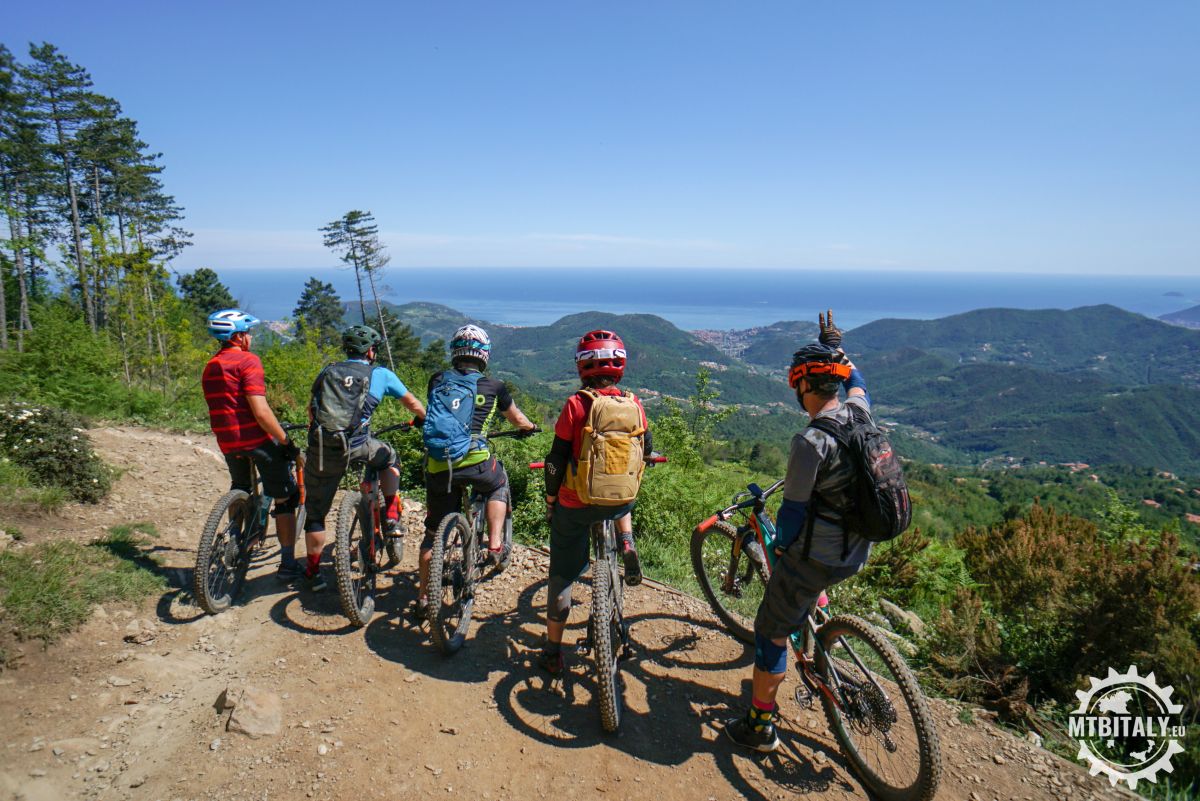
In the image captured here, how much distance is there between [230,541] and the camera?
4605 mm

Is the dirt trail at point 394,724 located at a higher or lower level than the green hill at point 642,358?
higher

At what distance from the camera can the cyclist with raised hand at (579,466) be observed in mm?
3350

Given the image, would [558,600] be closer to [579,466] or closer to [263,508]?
Answer: [579,466]

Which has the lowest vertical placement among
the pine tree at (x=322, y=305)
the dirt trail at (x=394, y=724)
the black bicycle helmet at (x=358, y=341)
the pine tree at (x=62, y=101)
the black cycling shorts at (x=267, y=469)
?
the dirt trail at (x=394, y=724)

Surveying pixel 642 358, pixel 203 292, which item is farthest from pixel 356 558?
pixel 642 358

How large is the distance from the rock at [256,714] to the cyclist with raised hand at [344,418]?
1477 millimetres

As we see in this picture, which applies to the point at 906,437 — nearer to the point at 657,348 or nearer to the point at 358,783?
the point at 657,348

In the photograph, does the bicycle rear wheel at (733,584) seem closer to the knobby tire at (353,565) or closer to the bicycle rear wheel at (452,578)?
the bicycle rear wheel at (452,578)

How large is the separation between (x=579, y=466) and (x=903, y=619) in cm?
468

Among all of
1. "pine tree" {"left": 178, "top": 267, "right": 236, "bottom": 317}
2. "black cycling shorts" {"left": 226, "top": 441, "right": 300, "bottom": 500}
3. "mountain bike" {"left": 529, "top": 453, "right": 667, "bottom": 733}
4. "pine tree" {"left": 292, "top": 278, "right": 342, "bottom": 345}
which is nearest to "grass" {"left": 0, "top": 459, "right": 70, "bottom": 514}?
"black cycling shorts" {"left": 226, "top": 441, "right": 300, "bottom": 500}

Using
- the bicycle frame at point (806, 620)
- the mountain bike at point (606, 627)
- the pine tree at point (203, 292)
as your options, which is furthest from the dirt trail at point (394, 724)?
the pine tree at point (203, 292)

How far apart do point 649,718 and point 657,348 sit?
129 metres

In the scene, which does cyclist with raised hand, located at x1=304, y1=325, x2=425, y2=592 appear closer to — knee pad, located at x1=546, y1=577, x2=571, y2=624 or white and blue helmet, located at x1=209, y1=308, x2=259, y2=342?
white and blue helmet, located at x1=209, y1=308, x2=259, y2=342

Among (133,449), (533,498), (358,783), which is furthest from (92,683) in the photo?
(133,449)
